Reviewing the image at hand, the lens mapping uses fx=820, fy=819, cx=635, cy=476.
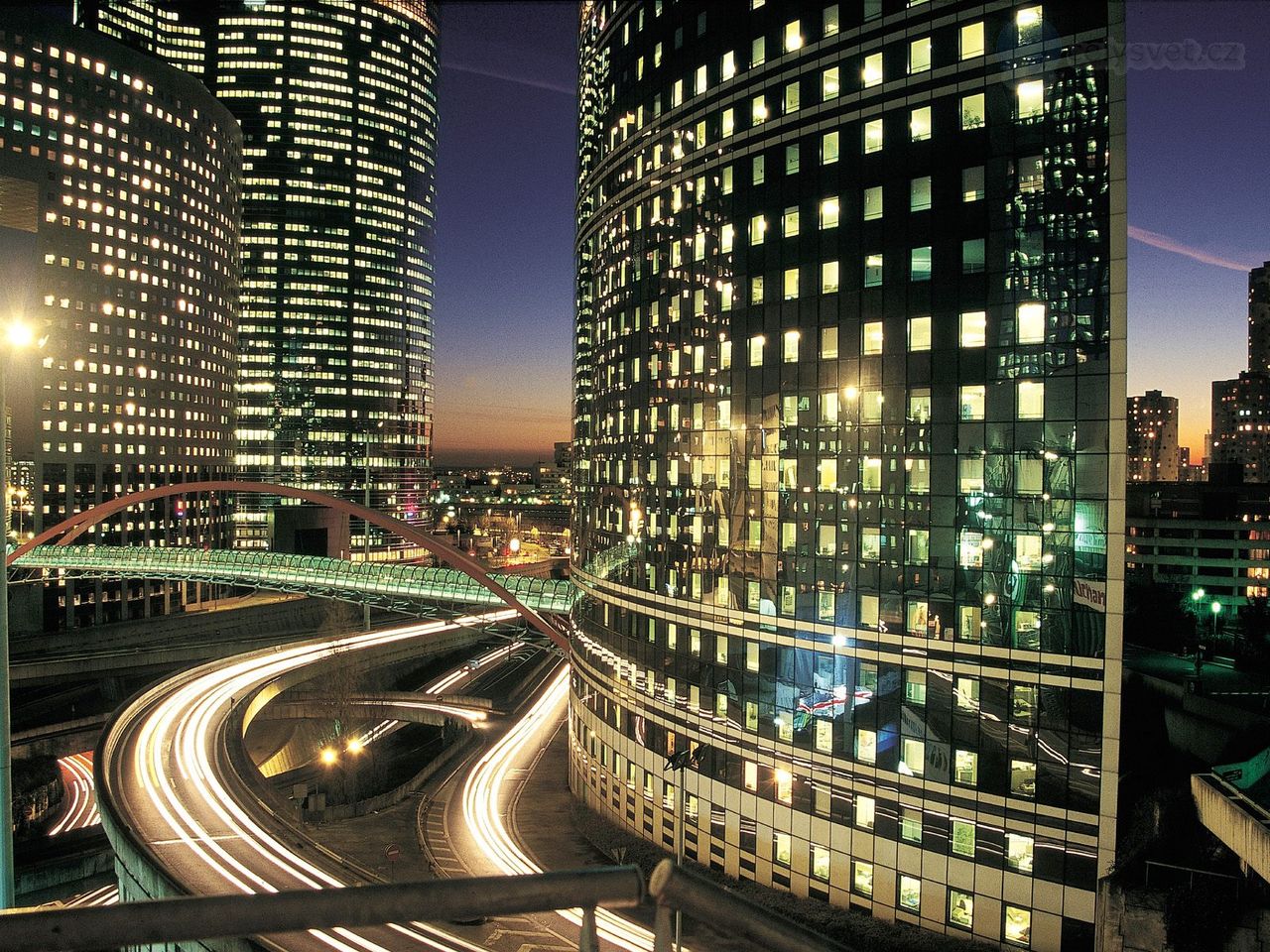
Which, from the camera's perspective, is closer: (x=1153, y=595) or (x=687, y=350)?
(x=687, y=350)

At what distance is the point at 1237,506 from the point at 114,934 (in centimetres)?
10541

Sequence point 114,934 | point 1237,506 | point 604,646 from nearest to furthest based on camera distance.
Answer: point 114,934, point 604,646, point 1237,506

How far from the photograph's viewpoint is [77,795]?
180 feet

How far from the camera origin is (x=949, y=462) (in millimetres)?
31547

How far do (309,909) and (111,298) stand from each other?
122 meters

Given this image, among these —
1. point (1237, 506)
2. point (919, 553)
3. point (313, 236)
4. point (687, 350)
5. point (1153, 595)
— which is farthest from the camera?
point (313, 236)

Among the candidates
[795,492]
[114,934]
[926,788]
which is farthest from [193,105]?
[114,934]

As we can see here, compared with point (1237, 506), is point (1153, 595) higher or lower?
lower

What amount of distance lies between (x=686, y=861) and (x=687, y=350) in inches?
980

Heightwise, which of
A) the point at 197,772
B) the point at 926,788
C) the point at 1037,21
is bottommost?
the point at 197,772

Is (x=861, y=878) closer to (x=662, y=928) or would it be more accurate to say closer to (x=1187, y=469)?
(x=662, y=928)

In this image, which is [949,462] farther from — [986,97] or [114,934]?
[114,934]

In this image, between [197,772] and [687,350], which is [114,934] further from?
[197,772]

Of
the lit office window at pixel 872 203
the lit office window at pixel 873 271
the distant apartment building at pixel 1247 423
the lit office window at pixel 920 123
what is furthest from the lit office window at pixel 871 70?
the distant apartment building at pixel 1247 423
